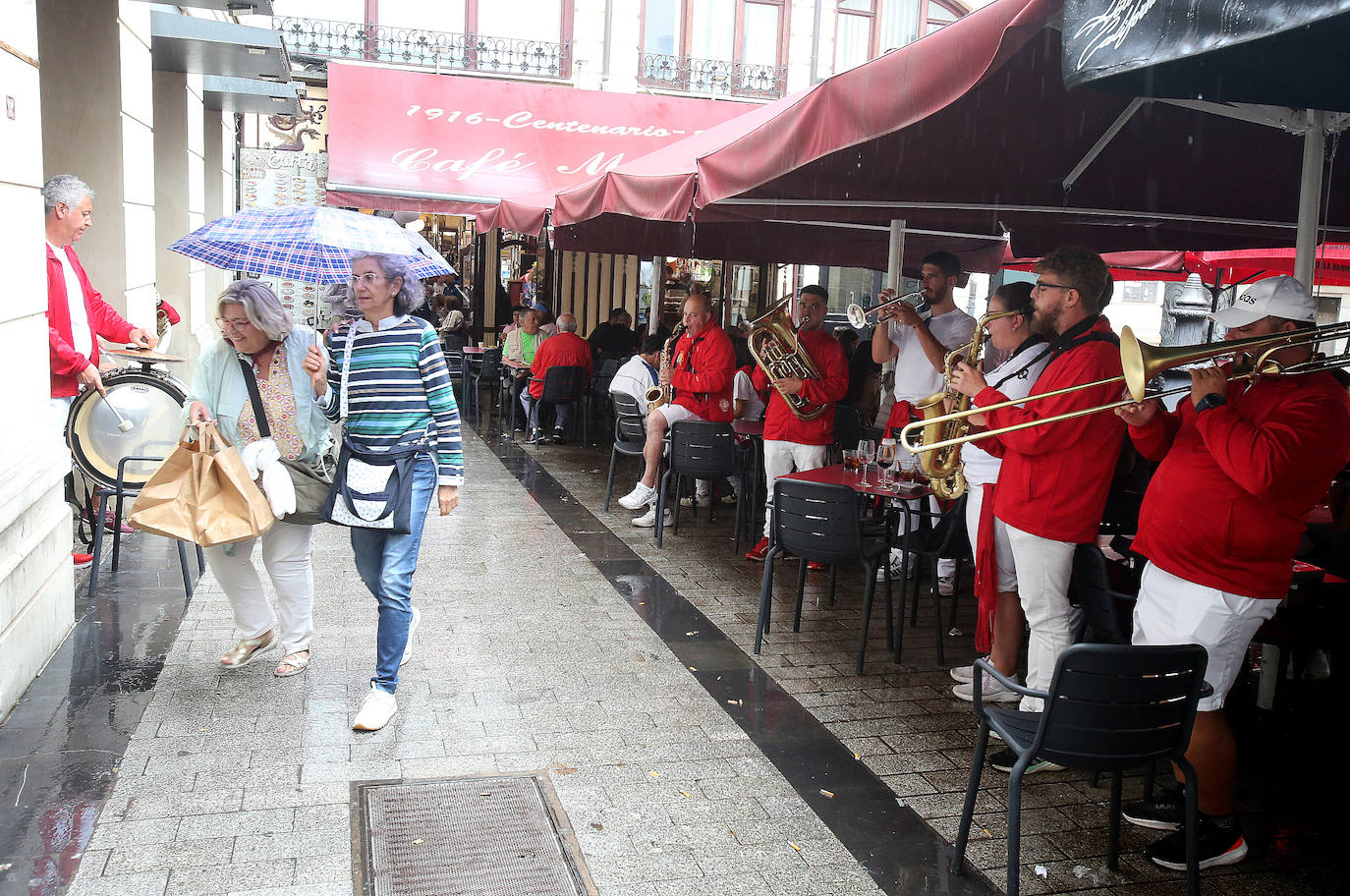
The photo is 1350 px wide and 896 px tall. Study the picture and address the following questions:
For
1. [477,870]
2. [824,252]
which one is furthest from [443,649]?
[824,252]

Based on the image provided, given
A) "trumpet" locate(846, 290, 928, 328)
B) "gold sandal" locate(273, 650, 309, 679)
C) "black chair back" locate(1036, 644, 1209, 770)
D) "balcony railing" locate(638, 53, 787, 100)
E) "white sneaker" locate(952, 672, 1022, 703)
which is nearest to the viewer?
"black chair back" locate(1036, 644, 1209, 770)

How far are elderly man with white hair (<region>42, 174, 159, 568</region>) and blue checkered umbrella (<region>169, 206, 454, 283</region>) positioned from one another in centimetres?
167

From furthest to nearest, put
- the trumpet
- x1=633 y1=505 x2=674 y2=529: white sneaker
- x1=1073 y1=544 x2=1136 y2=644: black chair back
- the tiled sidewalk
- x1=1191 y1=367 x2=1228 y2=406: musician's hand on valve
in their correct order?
1. x1=633 y1=505 x2=674 y2=529: white sneaker
2. the trumpet
3. x1=1073 y1=544 x2=1136 y2=644: black chair back
4. the tiled sidewalk
5. x1=1191 y1=367 x2=1228 y2=406: musician's hand on valve

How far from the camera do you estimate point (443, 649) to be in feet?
16.8

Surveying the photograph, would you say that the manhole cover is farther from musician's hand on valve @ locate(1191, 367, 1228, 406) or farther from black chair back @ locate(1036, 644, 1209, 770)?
musician's hand on valve @ locate(1191, 367, 1228, 406)

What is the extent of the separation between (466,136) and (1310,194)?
11.1 metres

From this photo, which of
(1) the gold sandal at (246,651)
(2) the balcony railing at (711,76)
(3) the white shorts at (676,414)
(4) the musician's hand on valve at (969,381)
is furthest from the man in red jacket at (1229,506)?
(2) the balcony railing at (711,76)

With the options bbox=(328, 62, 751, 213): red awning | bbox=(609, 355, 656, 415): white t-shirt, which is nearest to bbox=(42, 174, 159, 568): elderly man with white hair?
bbox=(609, 355, 656, 415): white t-shirt

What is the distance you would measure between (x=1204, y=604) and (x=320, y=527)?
5927 millimetres

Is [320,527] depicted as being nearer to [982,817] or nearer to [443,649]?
[443,649]

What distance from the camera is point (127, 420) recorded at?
5.82 m

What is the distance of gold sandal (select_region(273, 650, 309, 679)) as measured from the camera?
4645 millimetres

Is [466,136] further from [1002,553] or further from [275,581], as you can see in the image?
[1002,553]

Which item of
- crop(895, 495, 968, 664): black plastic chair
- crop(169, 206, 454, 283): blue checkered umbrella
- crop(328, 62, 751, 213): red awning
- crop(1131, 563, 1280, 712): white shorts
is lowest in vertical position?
crop(895, 495, 968, 664): black plastic chair
